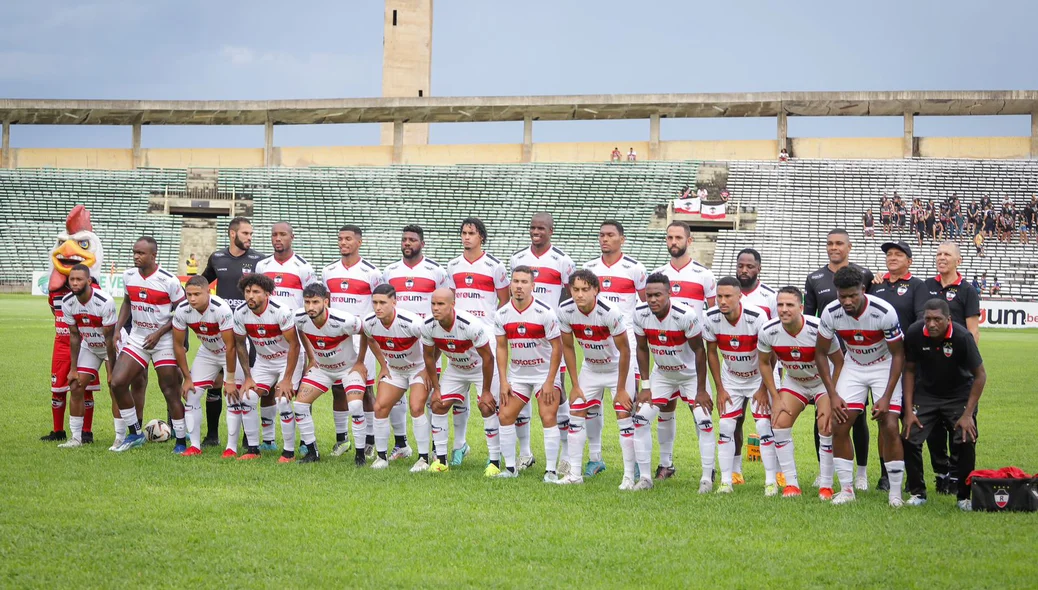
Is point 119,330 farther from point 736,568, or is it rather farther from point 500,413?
point 736,568

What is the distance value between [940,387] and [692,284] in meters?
2.70

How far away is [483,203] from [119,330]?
3619 centimetres

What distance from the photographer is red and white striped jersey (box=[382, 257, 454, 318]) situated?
11.0 m

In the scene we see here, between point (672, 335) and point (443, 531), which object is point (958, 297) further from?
point (443, 531)

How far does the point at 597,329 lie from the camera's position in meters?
9.17

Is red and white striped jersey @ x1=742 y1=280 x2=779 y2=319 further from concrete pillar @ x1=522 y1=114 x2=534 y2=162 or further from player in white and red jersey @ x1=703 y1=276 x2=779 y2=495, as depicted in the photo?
concrete pillar @ x1=522 y1=114 x2=534 y2=162

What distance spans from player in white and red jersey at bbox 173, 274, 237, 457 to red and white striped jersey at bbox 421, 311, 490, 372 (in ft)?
→ 6.67

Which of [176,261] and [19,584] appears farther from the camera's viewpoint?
[176,261]

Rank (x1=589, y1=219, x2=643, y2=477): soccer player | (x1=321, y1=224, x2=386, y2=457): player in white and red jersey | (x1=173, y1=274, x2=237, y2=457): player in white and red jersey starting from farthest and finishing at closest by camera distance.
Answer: (x1=321, y1=224, x2=386, y2=457): player in white and red jersey, (x1=589, y1=219, x2=643, y2=477): soccer player, (x1=173, y1=274, x2=237, y2=457): player in white and red jersey

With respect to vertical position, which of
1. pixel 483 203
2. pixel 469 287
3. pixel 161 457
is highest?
pixel 483 203

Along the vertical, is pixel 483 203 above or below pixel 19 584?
above

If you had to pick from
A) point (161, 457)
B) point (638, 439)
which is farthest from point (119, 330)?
point (638, 439)

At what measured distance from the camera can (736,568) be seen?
6.18 metres

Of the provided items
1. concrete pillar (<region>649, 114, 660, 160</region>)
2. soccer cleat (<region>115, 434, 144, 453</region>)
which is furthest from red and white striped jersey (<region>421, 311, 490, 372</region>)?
concrete pillar (<region>649, 114, 660, 160</region>)
